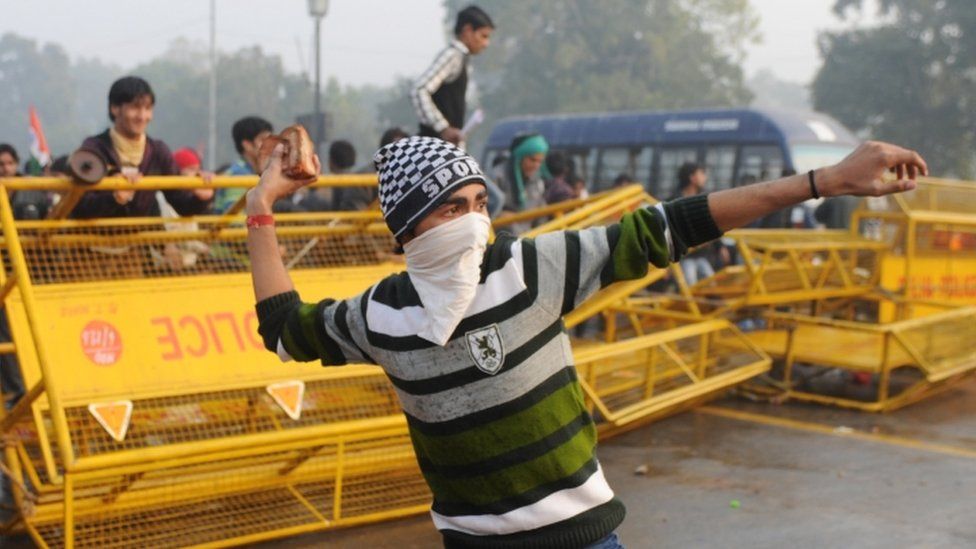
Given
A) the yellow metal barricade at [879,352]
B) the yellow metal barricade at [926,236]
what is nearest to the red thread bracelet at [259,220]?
the yellow metal barricade at [879,352]

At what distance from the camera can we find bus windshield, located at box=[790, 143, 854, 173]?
Answer: 1845 centimetres

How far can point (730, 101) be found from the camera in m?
54.7

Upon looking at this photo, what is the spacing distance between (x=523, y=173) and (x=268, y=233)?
284 inches

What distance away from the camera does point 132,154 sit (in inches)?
238

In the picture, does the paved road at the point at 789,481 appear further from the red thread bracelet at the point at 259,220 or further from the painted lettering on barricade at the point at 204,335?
the red thread bracelet at the point at 259,220

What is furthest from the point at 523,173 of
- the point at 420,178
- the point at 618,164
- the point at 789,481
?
the point at 618,164

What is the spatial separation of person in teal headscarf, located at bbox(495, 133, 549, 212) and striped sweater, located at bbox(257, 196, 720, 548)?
23.5 feet

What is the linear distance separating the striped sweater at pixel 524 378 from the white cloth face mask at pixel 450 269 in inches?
1.6

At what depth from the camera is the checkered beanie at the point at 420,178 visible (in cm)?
244

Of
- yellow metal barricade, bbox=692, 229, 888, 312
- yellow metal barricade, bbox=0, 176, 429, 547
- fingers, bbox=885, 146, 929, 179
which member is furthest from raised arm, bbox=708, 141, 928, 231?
yellow metal barricade, bbox=692, 229, 888, 312

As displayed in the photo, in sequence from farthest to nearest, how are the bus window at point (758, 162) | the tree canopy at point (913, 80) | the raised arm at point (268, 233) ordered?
the tree canopy at point (913, 80) → the bus window at point (758, 162) → the raised arm at point (268, 233)

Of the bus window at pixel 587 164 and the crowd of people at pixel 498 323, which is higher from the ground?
the crowd of people at pixel 498 323

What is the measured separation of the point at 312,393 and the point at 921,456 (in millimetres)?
3607

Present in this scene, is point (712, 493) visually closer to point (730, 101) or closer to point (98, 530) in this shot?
point (98, 530)
